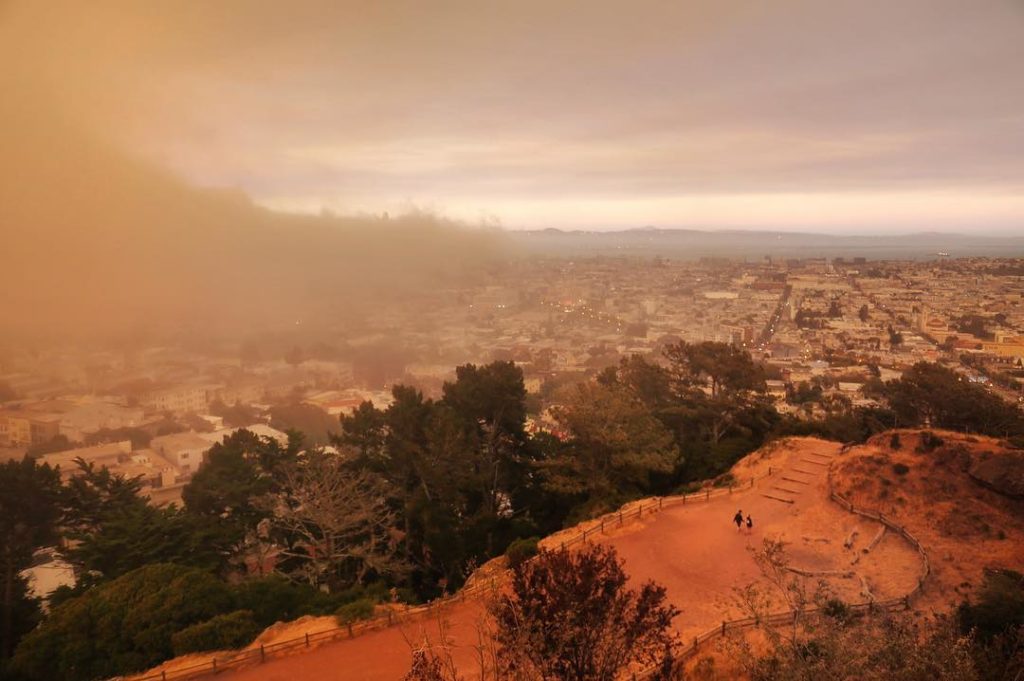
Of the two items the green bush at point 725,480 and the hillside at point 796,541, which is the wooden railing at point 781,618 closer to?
the hillside at point 796,541

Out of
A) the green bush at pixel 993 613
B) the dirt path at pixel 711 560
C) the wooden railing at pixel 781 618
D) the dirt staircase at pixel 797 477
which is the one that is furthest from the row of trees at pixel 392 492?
the green bush at pixel 993 613

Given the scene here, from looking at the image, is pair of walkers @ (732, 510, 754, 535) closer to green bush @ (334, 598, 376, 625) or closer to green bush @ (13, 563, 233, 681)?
green bush @ (334, 598, 376, 625)

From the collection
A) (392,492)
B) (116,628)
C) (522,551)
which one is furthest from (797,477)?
(116,628)

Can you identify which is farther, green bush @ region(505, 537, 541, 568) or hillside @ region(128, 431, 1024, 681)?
green bush @ region(505, 537, 541, 568)

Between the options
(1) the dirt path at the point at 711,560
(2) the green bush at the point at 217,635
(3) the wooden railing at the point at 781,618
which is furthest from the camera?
(2) the green bush at the point at 217,635

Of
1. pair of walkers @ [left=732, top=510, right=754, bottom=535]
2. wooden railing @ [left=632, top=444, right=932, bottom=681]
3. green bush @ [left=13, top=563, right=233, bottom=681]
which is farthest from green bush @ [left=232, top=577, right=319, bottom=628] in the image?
pair of walkers @ [left=732, top=510, right=754, bottom=535]

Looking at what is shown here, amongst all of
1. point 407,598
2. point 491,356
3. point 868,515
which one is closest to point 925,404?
point 868,515
